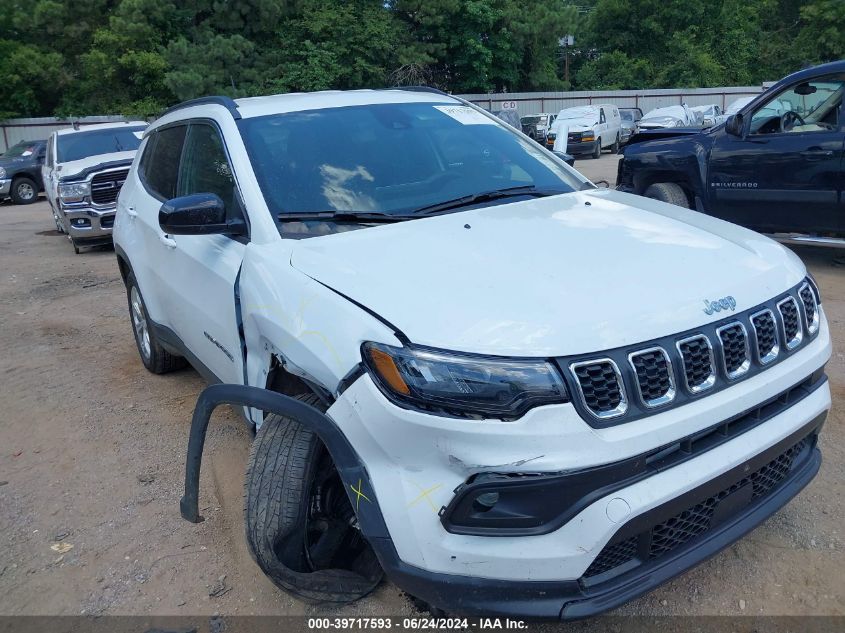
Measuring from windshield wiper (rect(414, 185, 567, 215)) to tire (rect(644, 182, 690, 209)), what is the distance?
4.47 meters

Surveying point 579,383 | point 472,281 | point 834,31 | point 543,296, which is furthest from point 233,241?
point 834,31

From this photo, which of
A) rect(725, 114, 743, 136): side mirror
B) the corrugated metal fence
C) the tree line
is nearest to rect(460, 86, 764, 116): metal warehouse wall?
the corrugated metal fence

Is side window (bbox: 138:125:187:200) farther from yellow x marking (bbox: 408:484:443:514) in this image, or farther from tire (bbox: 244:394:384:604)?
yellow x marking (bbox: 408:484:443:514)

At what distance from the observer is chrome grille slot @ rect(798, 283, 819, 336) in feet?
9.19

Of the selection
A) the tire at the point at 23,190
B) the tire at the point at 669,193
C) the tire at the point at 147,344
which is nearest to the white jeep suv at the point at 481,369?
the tire at the point at 147,344

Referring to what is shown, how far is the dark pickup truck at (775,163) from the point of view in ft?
21.8

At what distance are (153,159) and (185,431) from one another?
1754 mm

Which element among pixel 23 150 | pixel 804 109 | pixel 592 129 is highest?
pixel 804 109

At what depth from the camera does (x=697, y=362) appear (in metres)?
2.30

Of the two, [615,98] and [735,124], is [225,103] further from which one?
[615,98]

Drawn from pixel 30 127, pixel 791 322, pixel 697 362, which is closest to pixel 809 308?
pixel 791 322

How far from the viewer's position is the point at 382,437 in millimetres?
2176

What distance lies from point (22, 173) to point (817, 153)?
1991 centimetres

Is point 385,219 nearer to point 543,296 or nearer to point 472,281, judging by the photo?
point 472,281
